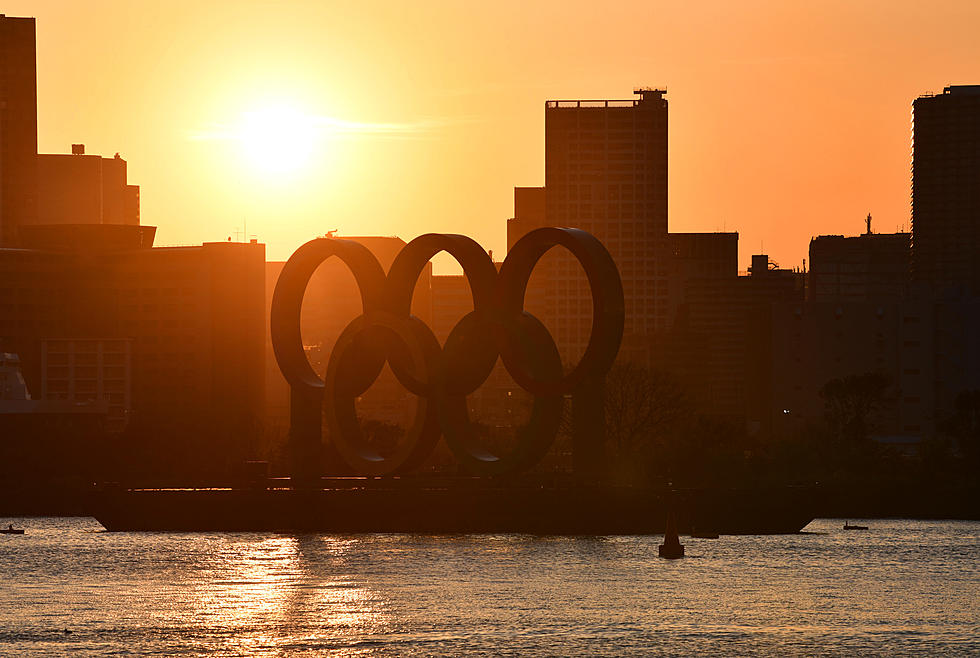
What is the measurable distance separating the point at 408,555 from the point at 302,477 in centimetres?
2372

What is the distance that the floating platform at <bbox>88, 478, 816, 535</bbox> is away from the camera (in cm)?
11856

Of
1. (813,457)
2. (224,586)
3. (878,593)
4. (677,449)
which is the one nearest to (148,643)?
(224,586)

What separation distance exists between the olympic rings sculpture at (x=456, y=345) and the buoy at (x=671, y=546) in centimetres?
1018

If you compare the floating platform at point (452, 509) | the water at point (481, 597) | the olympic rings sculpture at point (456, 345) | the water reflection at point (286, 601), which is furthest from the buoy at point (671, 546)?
the water reflection at point (286, 601)

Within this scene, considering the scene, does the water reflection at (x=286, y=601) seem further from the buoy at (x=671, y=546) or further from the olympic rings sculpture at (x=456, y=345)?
the buoy at (x=671, y=546)

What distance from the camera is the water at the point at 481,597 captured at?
2761 inches

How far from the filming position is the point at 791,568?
9812 cm

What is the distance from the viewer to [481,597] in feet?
270

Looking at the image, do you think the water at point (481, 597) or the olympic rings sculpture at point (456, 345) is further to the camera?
the olympic rings sculpture at point (456, 345)

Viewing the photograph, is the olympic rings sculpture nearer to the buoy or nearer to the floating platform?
the floating platform

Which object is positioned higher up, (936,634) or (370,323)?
(370,323)

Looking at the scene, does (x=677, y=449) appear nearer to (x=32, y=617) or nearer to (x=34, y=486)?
(x=34, y=486)

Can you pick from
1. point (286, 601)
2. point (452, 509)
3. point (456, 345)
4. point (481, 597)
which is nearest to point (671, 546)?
point (456, 345)

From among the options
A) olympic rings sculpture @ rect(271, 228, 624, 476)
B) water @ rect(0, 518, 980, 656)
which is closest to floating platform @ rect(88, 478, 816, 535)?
water @ rect(0, 518, 980, 656)
